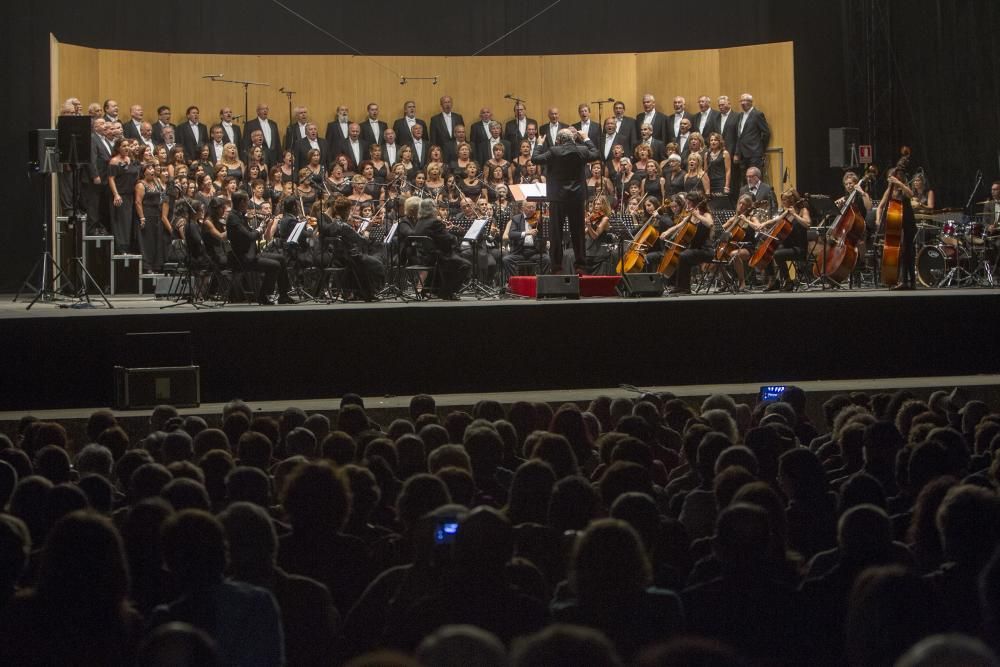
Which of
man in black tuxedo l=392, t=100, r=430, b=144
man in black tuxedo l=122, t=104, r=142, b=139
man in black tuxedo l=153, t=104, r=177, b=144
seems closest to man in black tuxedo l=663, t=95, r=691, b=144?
man in black tuxedo l=392, t=100, r=430, b=144

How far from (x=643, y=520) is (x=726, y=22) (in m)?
15.8

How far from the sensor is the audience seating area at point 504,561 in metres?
2.54

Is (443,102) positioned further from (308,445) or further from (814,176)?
(308,445)

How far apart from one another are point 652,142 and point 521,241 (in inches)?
101

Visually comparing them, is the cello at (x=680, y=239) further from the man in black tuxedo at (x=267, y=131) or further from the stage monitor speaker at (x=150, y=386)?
the man in black tuxedo at (x=267, y=131)

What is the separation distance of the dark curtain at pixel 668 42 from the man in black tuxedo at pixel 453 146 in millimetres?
2058

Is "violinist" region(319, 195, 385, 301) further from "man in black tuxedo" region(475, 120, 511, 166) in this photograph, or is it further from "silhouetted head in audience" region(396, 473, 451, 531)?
"silhouetted head in audience" region(396, 473, 451, 531)

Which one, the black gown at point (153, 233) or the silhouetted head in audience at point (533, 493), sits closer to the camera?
the silhouetted head in audience at point (533, 493)

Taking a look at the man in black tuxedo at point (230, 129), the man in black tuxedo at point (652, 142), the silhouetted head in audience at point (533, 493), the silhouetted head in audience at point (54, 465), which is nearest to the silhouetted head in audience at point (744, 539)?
the silhouetted head in audience at point (533, 493)

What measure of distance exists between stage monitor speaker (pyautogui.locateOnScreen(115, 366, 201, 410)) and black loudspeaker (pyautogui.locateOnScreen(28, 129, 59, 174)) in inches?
125

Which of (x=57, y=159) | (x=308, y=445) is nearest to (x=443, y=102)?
(x=57, y=159)

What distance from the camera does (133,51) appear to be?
55.8 feet

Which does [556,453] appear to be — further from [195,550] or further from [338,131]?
[338,131]

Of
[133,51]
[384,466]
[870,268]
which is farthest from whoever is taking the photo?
[133,51]
